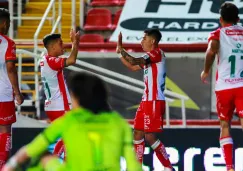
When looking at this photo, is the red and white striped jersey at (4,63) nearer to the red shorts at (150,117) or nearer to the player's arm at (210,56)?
the red shorts at (150,117)

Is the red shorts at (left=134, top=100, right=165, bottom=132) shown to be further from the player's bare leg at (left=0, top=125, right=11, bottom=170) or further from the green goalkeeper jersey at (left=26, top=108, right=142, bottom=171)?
the green goalkeeper jersey at (left=26, top=108, right=142, bottom=171)

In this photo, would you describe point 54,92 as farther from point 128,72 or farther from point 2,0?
point 2,0

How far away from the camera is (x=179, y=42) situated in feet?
55.9

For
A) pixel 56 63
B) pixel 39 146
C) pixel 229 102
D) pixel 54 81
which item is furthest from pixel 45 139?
pixel 54 81

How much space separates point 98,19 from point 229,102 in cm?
723

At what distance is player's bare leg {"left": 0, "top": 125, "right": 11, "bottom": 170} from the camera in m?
11.7

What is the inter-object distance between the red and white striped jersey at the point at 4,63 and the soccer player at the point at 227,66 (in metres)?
2.23

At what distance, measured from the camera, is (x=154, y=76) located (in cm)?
1246

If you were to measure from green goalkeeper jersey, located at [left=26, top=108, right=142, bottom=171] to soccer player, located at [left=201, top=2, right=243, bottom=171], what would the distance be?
3.78 metres

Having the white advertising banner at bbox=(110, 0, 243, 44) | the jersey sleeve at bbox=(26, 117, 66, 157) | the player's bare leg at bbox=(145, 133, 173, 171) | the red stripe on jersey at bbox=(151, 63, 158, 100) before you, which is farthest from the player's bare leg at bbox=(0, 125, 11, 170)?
the white advertising banner at bbox=(110, 0, 243, 44)

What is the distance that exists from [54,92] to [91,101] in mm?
5286

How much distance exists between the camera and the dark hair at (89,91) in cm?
735

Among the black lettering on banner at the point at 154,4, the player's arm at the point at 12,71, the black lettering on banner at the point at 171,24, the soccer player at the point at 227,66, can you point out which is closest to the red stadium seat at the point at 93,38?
the black lettering on banner at the point at 171,24

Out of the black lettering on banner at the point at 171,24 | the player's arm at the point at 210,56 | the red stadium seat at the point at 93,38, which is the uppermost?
the player's arm at the point at 210,56
